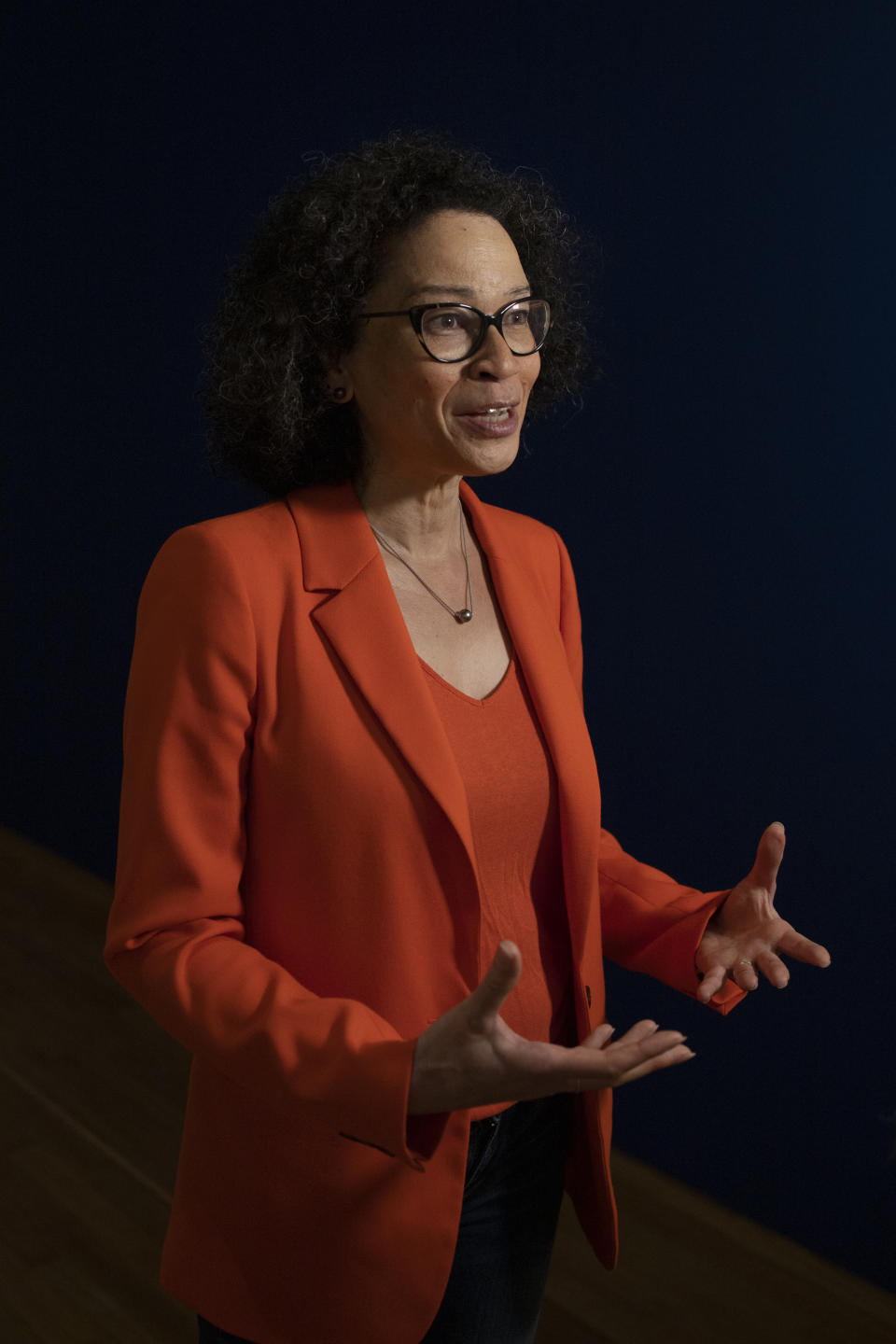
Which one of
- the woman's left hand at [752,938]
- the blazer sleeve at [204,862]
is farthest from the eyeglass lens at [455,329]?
the woman's left hand at [752,938]

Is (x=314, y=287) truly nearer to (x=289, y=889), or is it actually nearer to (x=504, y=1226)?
(x=289, y=889)

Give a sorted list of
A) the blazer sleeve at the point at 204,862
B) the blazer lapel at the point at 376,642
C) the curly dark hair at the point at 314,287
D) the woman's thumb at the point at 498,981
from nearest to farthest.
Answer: the woman's thumb at the point at 498,981
the blazer sleeve at the point at 204,862
the blazer lapel at the point at 376,642
the curly dark hair at the point at 314,287

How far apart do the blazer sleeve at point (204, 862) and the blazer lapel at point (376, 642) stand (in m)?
0.11

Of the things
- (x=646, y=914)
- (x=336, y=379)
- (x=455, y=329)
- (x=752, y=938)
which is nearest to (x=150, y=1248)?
(x=646, y=914)

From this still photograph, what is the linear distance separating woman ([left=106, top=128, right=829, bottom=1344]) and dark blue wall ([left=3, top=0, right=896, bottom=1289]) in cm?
76

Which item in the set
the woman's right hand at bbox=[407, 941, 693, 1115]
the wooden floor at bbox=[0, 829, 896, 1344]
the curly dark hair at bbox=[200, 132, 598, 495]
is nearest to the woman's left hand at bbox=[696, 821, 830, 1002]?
the woman's right hand at bbox=[407, 941, 693, 1115]

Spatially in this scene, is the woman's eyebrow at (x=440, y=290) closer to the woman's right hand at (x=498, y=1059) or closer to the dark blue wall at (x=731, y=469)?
the woman's right hand at (x=498, y=1059)

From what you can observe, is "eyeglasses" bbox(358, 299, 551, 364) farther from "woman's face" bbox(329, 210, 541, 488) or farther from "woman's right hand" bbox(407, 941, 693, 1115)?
"woman's right hand" bbox(407, 941, 693, 1115)

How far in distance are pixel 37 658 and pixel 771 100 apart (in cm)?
322

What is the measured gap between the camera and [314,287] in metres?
1.39

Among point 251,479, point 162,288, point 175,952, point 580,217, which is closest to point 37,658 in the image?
point 162,288

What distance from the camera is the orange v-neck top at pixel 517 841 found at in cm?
135

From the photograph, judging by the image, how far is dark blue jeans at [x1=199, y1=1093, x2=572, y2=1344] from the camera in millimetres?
1415

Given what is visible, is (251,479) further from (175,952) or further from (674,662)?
(674,662)
